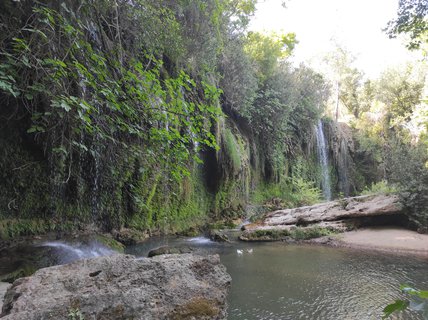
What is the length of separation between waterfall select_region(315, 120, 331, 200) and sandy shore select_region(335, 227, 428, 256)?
1026 centimetres

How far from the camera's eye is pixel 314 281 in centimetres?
460

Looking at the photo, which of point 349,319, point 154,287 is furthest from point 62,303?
point 349,319

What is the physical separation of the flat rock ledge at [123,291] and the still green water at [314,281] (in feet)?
2.40

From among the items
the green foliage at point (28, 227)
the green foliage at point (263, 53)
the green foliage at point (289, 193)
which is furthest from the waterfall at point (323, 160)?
the green foliage at point (28, 227)

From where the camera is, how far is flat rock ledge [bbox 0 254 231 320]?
230 cm

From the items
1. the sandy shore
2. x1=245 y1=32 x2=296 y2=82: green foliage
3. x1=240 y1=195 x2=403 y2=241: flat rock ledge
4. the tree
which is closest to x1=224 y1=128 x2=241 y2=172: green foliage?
x1=240 y1=195 x2=403 y2=241: flat rock ledge

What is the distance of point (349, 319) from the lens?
10.8 ft

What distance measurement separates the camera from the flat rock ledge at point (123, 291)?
7.54 feet

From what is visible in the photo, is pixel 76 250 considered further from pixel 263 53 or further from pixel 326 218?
pixel 263 53

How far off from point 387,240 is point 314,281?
179 inches

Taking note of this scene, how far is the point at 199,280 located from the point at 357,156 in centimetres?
2175

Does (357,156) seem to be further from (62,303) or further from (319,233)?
(62,303)

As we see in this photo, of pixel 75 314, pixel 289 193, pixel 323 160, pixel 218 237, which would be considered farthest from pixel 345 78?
pixel 75 314

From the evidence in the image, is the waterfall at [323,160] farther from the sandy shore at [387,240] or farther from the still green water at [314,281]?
the still green water at [314,281]
